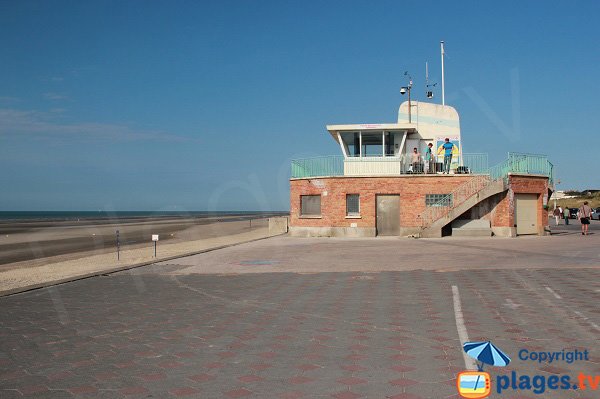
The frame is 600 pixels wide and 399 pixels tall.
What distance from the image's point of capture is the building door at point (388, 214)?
30344 millimetres

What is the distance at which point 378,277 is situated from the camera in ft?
45.0

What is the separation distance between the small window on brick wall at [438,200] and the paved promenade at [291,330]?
47.7ft

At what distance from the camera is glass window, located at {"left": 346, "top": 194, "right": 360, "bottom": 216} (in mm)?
30828

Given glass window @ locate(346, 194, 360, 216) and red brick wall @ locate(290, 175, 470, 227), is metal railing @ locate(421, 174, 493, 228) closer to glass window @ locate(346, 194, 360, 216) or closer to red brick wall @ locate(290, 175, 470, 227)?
red brick wall @ locate(290, 175, 470, 227)

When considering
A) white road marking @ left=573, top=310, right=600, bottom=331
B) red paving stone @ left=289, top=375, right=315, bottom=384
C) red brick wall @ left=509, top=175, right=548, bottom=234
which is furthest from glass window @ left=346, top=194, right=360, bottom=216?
red paving stone @ left=289, top=375, right=315, bottom=384

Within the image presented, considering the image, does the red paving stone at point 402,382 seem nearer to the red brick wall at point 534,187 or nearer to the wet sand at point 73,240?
the wet sand at point 73,240

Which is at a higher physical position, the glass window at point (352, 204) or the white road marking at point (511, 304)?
the glass window at point (352, 204)

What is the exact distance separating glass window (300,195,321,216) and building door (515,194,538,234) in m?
12.0

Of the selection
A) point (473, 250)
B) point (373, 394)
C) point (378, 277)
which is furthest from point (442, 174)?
point (373, 394)

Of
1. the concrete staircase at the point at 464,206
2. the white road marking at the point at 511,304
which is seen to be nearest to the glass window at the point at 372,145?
the concrete staircase at the point at 464,206

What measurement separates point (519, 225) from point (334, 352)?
26.8 m

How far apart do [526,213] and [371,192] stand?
9517 millimetres

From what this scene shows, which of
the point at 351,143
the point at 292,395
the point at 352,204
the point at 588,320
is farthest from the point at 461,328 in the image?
the point at 351,143

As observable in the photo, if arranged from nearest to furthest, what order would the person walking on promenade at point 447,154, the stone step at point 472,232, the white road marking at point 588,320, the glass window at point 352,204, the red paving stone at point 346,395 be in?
the red paving stone at point 346,395 < the white road marking at point 588,320 < the stone step at point 472,232 < the person walking on promenade at point 447,154 < the glass window at point 352,204
